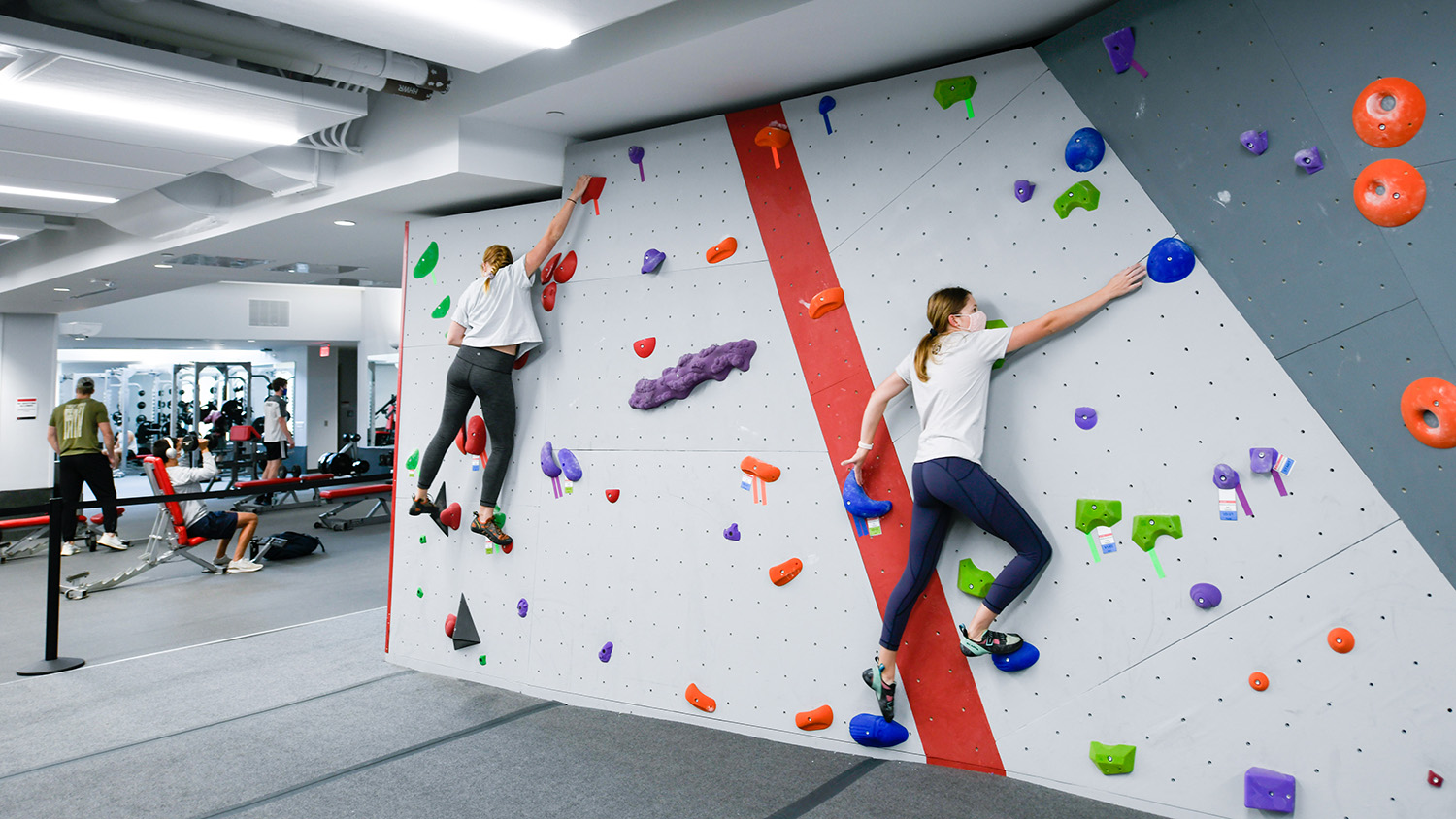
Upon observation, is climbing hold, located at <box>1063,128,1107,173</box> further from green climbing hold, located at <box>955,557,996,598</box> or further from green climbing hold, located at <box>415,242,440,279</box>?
green climbing hold, located at <box>415,242,440,279</box>

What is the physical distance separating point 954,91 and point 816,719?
2513 millimetres

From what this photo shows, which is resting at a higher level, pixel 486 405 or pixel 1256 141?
pixel 1256 141

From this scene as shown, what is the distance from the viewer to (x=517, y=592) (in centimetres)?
428

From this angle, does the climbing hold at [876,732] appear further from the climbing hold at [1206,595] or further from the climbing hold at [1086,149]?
the climbing hold at [1086,149]

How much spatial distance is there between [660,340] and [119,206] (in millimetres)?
4353

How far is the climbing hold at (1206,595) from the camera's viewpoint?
106 inches

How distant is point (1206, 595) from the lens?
2.70 meters

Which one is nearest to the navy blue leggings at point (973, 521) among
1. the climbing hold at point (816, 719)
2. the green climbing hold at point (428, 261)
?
the climbing hold at point (816, 719)

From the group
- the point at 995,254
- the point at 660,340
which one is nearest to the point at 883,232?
the point at 995,254

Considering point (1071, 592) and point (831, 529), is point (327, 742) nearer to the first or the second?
point (831, 529)

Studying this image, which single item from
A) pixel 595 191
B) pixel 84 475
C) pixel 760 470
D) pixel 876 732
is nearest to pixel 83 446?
pixel 84 475

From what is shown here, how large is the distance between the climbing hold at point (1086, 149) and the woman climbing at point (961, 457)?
40 centimetres

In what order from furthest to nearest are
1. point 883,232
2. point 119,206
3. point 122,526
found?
point 122,526, point 119,206, point 883,232

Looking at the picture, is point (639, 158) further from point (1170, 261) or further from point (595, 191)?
point (1170, 261)
